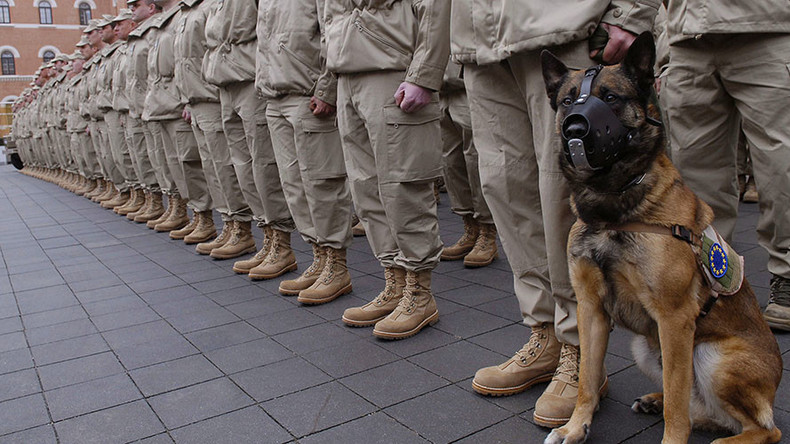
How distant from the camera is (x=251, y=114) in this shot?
214 inches

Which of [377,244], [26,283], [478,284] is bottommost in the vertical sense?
[26,283]

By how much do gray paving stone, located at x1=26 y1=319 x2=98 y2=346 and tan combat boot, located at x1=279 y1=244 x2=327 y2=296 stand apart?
52.8 inches

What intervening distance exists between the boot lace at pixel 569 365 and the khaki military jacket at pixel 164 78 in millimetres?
5963

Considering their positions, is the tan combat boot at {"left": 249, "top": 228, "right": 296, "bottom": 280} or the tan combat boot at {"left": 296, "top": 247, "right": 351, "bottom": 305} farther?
the tan combat boot at {"left": 249, "top": 228, "right": 296, "bottom": 280}

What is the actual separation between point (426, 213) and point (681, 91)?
1.56 m

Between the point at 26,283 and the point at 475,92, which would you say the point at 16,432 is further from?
the point at 26,283

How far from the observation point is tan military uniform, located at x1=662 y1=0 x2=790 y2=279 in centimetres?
301

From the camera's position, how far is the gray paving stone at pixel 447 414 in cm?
258

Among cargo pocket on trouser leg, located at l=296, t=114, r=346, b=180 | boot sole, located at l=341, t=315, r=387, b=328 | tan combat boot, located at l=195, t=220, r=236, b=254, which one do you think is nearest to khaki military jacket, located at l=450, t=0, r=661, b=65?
boot sole, located at l=341, t=315, r=387, b=328

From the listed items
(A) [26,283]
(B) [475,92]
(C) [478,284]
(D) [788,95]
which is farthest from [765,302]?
(A) [26,283]

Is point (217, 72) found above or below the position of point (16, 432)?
above

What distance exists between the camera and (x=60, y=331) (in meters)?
4.40

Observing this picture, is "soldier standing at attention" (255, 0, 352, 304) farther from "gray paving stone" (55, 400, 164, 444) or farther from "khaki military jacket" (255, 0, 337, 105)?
"gray paving stone" (55, 400, 164, 444)

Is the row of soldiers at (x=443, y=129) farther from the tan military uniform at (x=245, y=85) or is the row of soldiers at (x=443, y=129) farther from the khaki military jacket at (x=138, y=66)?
the khaki military jacket at (x=138, y=66)
